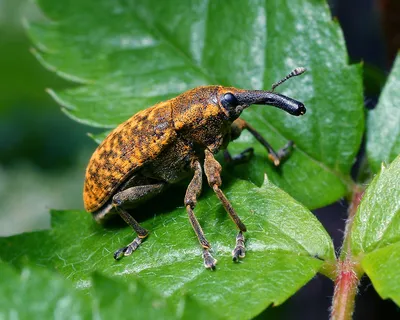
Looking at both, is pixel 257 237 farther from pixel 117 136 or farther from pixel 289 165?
pixel 117 136

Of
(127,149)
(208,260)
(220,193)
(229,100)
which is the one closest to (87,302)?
(208,260)

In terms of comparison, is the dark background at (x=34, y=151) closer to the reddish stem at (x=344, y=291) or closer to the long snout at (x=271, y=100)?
the long snout at (x=271, y=100)

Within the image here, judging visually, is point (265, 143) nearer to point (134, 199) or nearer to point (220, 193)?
point (220, 193)

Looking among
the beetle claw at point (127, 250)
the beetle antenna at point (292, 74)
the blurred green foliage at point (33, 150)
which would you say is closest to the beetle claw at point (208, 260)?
the beetle claw at point (127, 250)

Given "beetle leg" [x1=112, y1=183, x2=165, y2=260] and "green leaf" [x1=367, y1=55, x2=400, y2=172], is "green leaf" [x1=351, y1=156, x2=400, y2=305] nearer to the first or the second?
"green leaf" [x1=367, y1=55, x2=400, y2=172]

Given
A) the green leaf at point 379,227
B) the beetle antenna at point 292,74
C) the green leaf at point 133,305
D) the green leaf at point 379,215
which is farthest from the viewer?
the beetle antenna at point 292,74

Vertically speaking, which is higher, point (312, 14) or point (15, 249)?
point (312, 14)

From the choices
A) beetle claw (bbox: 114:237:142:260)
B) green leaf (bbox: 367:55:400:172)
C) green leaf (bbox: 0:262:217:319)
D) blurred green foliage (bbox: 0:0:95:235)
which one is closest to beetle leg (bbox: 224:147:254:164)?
green leaf (bbox: 367:55:400:172)

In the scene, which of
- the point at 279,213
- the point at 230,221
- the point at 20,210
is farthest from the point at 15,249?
the point at 20,210
